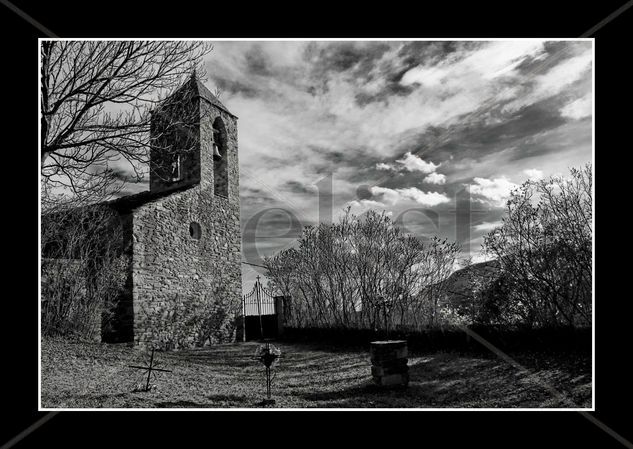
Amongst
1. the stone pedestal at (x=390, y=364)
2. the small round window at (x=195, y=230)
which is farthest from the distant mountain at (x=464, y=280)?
the small round window at (x=195, y=230)

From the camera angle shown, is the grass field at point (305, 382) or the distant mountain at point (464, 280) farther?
the distant mountain at point (464, 280)

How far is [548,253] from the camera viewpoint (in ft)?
23.7

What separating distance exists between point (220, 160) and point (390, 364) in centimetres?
793

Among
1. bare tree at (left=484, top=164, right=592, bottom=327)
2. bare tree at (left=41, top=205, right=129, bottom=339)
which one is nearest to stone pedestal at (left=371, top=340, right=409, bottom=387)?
bare tree at (left=484, top=164, right=592, bottom=327)

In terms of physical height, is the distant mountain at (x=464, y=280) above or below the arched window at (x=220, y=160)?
below

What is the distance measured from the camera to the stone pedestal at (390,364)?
5.84m

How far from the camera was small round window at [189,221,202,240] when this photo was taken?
10.8 meters

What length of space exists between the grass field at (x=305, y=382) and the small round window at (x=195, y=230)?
3.43 metres

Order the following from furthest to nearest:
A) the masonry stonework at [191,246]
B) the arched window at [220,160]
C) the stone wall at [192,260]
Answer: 1. the arched window at [220,160]
2. the stone wall at [192,260]
3. the masonry stonework at [191,246]

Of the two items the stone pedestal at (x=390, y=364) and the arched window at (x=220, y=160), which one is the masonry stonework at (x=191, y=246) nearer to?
the arched window at (x=220, y=160)
